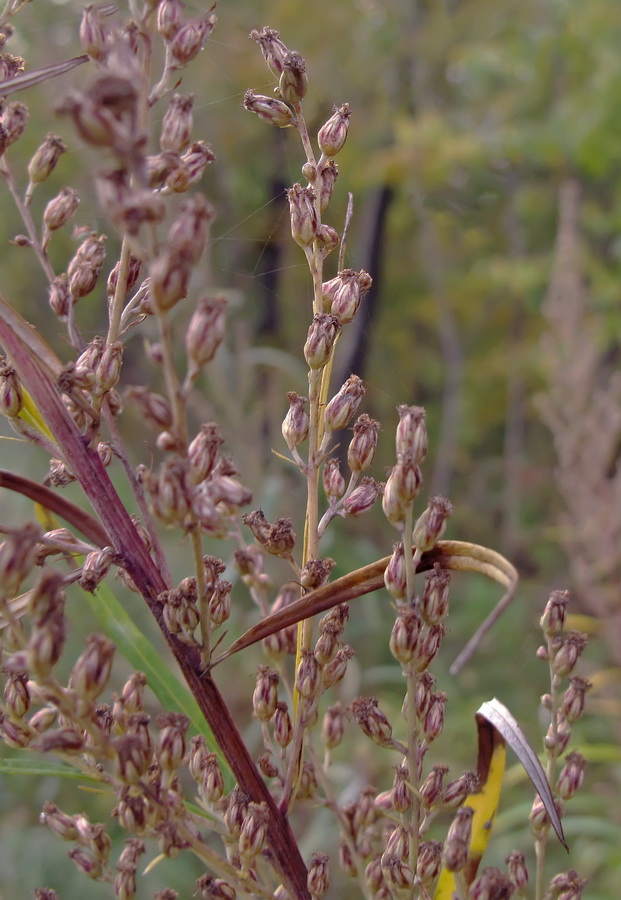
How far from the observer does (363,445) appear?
26.5 inches

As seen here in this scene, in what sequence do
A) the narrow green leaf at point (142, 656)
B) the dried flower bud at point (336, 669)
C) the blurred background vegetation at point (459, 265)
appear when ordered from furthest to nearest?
the blurred background vegetation at point (459, 265) → the narrow green leaf at point (142, 656) → the dried flower bud at point (336, 669)

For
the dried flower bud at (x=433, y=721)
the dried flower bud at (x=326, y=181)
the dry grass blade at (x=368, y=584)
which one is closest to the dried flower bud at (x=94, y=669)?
the dry grass blade at (x=368, y=584)

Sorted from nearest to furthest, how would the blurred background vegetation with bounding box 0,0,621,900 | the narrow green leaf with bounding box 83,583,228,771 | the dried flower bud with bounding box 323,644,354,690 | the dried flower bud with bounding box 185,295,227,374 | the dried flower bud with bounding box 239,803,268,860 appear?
1. the dried flower bud with bounding box 185,295,227,374
2. the dried flower bud with bounding box 239,803,268,860
3. the dried flower bud with bounding box 323,644,354,690
4. the narrow green leaf with bounding box 83,583,228,771
5. the blurred background vegetation with bounding box 0,0,621,900

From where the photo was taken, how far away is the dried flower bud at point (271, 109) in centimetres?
65

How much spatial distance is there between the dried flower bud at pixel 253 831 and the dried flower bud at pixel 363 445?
28 centimetres

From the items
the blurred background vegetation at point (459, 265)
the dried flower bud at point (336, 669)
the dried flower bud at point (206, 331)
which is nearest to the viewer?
the dried flower bud at point (206, 331)

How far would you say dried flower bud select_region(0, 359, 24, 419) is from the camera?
1.93 feet

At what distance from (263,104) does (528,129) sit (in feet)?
18.8

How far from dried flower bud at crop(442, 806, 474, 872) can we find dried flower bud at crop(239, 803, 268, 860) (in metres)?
0.16

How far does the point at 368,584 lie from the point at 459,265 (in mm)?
7867

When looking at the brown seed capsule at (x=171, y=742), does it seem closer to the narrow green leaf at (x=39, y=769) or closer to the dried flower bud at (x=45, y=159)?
the narrow green leaf at (x=39, y=769)

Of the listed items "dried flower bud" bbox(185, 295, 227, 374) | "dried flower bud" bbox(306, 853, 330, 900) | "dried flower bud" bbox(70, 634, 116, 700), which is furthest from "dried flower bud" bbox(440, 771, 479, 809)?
"dried flower bud" bbox(185, 295, 227, 374)

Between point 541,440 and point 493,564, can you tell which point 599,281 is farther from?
point 493,564

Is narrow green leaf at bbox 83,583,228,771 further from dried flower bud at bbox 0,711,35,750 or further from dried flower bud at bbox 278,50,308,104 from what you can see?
dried flower bud at bbox 278,50,308,104
